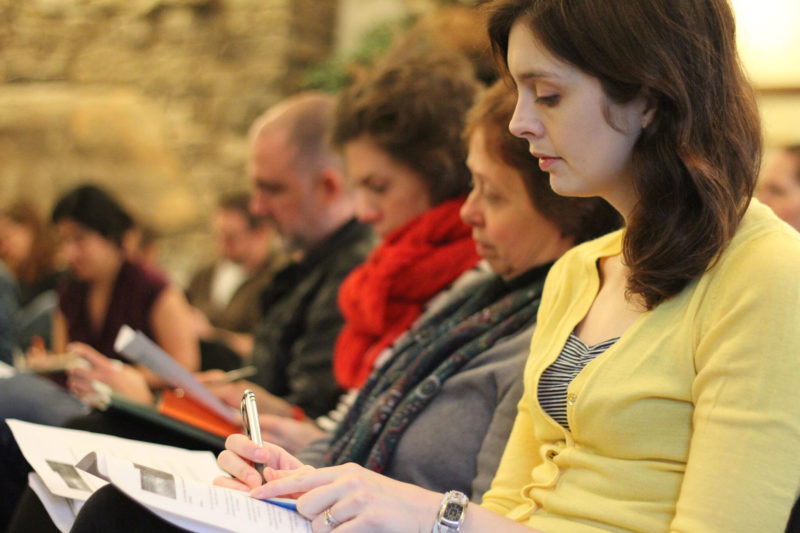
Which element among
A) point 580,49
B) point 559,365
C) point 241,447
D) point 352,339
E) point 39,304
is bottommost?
point 39,304

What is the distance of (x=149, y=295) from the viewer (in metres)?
2.93

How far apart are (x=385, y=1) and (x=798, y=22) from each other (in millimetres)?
2838

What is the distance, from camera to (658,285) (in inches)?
36.8

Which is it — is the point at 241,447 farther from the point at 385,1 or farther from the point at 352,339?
the point at 385,1

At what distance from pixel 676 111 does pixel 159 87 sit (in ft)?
19.8

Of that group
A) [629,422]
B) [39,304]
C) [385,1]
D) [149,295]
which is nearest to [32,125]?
[385,1]

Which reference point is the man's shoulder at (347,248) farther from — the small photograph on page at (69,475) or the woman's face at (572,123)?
the woman's face at (572,123)

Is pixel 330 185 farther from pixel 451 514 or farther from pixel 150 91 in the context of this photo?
pixel 150 91

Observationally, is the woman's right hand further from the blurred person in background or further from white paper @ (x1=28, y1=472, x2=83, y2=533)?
the blurred person in background

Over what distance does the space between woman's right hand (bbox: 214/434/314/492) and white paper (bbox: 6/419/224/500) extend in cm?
5

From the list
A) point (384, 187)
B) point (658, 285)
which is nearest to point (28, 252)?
point (384, 187)

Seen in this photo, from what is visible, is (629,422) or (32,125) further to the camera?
(32,125)

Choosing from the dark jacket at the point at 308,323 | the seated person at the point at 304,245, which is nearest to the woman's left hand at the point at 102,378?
the seated person at the point at 304,245

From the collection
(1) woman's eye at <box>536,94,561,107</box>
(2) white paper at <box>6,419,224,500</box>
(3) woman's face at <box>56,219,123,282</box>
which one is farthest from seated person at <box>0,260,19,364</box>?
(1) woman's eye at <box>536,94,561,107</box>
